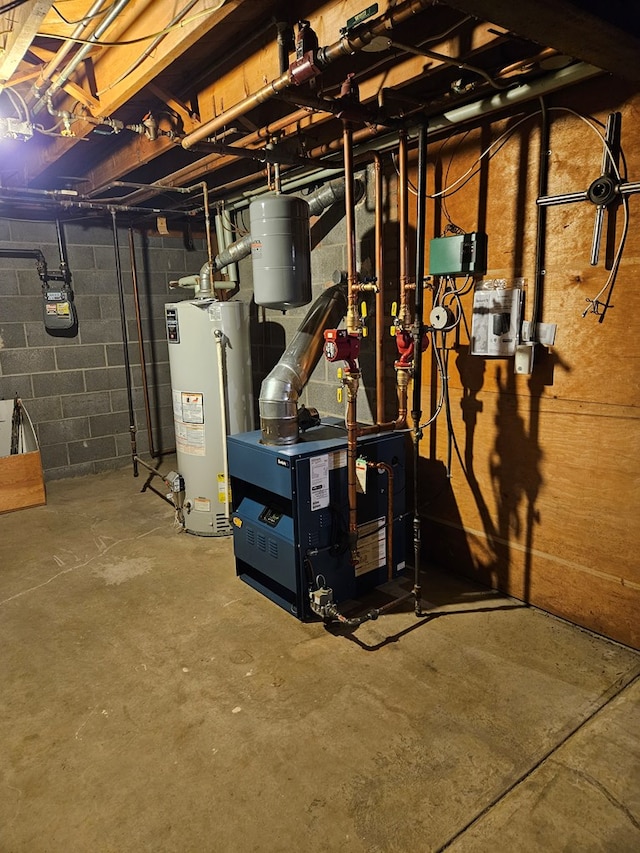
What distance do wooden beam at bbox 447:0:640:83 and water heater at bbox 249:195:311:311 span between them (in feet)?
4.52

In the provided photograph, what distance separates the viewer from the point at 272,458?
7.52ft

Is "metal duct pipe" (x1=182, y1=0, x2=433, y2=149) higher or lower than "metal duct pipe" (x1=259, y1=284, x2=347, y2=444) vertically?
higher

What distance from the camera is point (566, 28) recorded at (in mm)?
1314

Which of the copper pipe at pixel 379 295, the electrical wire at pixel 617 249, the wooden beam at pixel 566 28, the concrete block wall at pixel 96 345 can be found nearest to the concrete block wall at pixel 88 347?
the concrete block wall at pixel 96 345

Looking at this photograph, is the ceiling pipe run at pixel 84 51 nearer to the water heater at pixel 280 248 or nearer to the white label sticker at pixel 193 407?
the water heater at pixel 280 248

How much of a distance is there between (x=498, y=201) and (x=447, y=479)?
131 centimetres

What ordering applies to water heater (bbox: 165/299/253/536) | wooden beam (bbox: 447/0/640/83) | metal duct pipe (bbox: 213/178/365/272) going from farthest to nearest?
water heater (bbox: 165/299/253/536)
metal duct pipe (bbox: 213/178/365/272)
wooden beam (bbox: 447/0/640/83)

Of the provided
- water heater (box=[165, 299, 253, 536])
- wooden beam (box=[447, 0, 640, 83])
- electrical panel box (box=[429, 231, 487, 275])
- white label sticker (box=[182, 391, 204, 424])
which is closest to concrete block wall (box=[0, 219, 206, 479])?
water heater (box=[165, 299, 253, 536])

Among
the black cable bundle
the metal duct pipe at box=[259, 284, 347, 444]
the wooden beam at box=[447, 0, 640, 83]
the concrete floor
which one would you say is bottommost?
the concrete floor

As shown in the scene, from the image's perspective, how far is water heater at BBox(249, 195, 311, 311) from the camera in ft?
8.38

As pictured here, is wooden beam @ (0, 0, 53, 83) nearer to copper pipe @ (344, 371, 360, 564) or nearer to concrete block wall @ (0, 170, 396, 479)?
copper pipe @ (344, 371, 360, 564)

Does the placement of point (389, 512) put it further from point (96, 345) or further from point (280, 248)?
point (96, 345)

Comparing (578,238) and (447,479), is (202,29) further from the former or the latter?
(447,479)

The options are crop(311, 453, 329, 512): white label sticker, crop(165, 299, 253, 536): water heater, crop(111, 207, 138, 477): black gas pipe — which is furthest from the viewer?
crop(111, 207, 138, 477): black gas pipe
